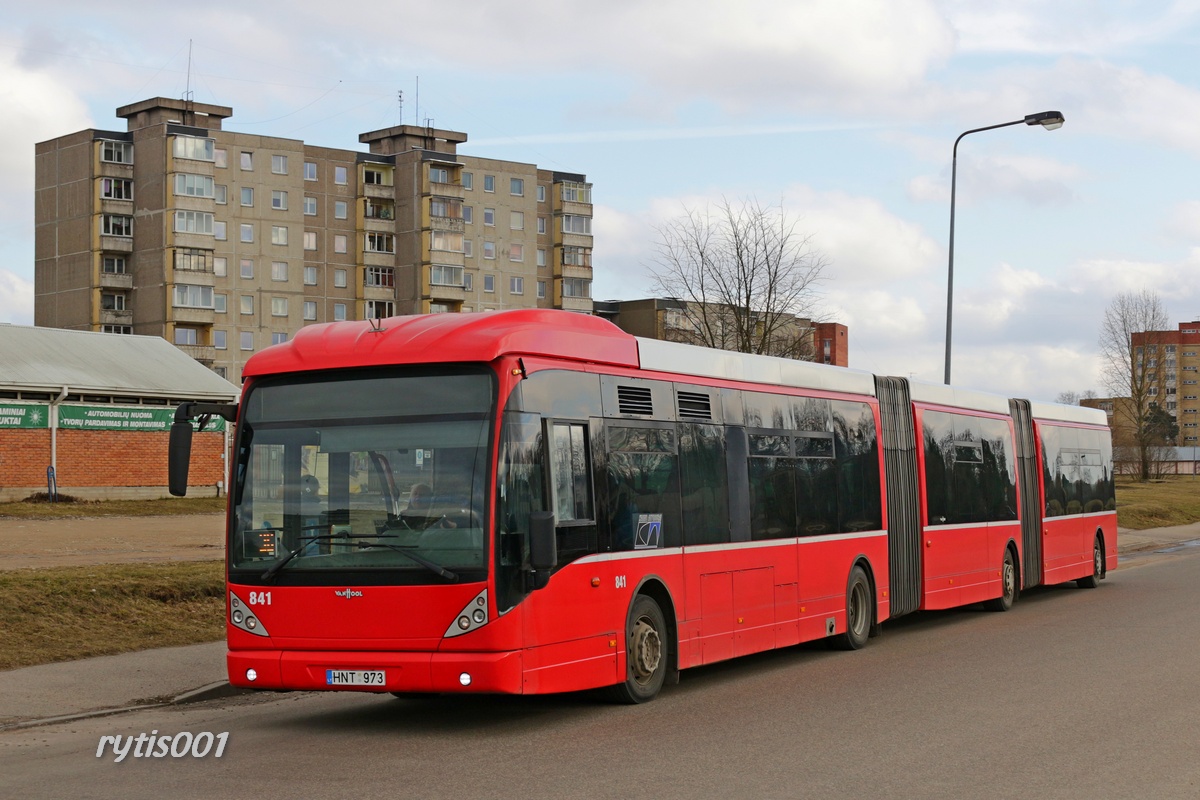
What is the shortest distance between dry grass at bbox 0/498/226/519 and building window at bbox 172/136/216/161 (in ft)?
159

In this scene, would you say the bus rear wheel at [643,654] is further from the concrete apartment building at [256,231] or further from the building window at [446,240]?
the building window at [446,240]

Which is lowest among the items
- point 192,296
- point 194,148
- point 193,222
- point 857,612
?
point 857,612

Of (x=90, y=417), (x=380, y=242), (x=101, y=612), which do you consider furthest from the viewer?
(x=380, y=242)

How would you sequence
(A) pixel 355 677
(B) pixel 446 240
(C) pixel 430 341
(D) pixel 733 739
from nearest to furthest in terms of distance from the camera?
1. (D) pixel 733 739
2. (A) pixel 355 677
3. (C) pixel 430 341
4. (B) pixel 446 240

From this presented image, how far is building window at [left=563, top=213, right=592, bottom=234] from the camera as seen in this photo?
375ft

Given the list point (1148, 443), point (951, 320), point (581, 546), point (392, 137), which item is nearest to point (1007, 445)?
point (951, 320)

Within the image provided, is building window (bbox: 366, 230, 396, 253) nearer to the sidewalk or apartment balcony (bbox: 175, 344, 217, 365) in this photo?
apartment balcony (bbox: 175, 344, 217, 365)

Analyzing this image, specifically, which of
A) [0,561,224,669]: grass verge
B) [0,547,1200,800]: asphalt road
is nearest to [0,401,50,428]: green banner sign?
[0,561,224,669]: grass verge

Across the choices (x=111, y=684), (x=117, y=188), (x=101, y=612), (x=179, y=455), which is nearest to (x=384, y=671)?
(x=179, y=455)

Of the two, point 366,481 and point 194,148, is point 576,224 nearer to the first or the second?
point 194,148

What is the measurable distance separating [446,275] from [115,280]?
22.3 metres

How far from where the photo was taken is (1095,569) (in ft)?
82.8

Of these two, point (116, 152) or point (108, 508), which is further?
point (116, 152)

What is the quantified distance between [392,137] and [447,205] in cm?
718
